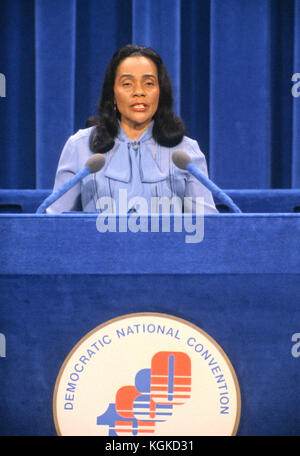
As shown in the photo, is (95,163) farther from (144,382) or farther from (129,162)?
(129,162)

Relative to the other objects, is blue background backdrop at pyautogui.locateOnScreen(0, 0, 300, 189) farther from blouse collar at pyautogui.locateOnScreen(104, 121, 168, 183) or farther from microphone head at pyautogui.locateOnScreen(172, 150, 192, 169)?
microphone head at pyautogui.locateOnScreen(172, 150, 192, 169)

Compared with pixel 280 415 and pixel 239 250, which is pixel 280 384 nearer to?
pixel 280 415

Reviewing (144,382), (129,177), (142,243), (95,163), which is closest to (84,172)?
(95,163)

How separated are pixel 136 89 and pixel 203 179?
2.01ft

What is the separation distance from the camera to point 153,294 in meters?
0.61

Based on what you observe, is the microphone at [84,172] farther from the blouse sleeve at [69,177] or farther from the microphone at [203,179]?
the blouse sleeve at [69,177]

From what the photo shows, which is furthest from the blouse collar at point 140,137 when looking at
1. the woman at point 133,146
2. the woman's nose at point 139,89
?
the woman's nose at point 139,89

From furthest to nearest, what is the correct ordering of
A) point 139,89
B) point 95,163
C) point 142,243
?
point 139,89, point 95,163, point 142,243

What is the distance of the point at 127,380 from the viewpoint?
61 centimetres

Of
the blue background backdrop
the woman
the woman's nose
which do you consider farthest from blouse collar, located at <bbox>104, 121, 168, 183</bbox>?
the blue background backdrop

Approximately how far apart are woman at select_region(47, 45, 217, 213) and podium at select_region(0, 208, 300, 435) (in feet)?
1.90

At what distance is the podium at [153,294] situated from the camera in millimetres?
603
